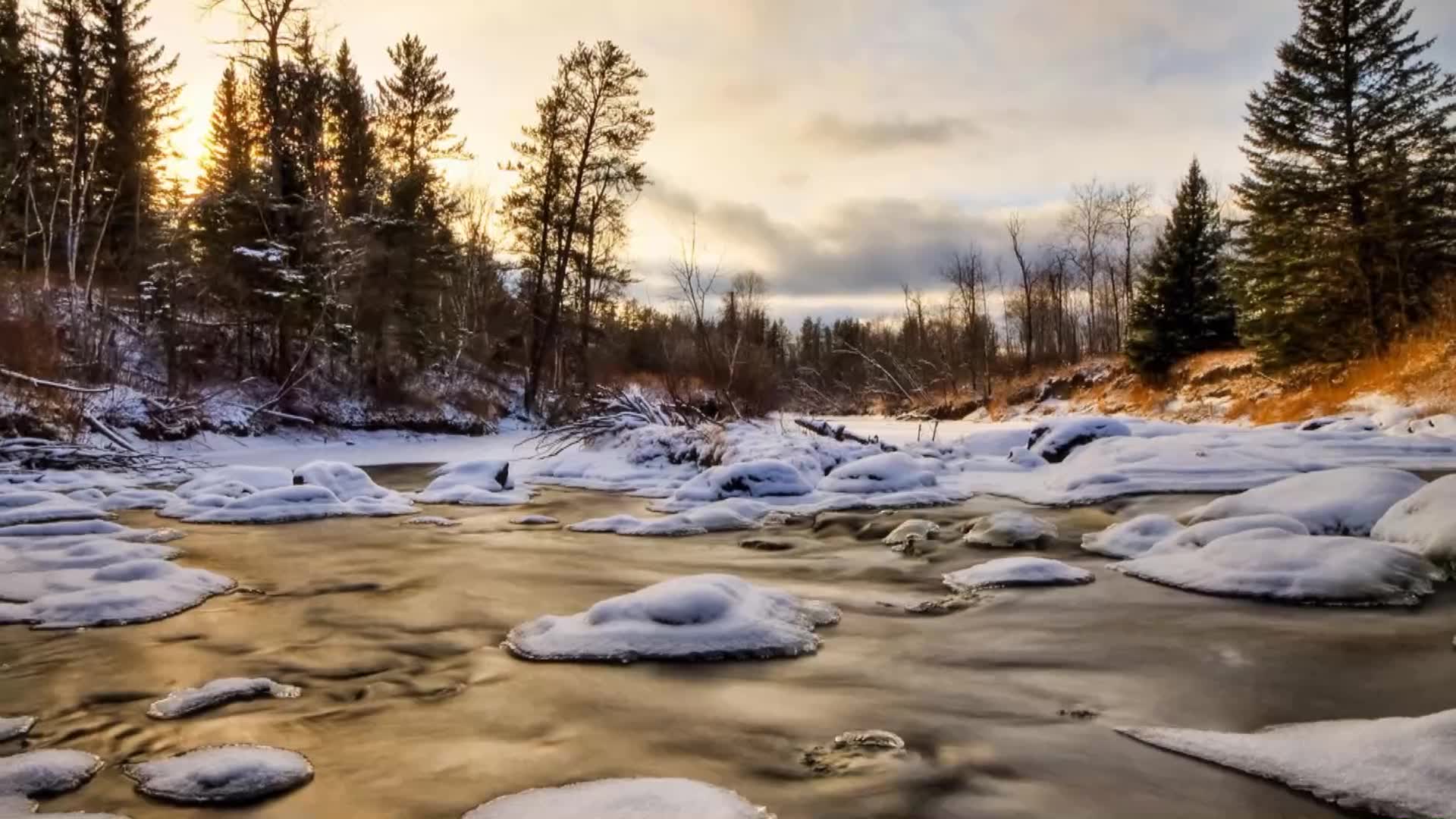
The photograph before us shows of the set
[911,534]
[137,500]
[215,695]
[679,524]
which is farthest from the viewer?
[137,500]

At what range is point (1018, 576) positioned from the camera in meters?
5.58

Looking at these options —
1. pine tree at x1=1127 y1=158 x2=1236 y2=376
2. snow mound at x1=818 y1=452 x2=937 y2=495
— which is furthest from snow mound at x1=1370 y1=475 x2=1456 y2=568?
pine tree at x1=1127 y1=158 x2=1236 y2=376

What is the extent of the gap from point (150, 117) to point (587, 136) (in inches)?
486

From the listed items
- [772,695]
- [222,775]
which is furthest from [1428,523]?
[222,775]

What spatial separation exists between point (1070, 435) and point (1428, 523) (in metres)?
6.75

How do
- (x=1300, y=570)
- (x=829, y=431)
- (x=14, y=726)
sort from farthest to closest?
(x=829, y=431)
(x=1300, y=570)
(x=14, y=726)

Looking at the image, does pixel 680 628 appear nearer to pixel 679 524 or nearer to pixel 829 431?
pixel 679 524

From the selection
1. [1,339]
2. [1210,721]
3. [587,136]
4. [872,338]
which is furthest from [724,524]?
[872,338]

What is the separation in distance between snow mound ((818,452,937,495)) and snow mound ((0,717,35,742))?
818cm

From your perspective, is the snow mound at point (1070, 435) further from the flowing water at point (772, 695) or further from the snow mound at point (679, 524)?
the flowing water at point (772, 695)

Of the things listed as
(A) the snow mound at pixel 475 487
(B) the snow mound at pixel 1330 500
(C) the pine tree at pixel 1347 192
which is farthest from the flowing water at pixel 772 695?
(C) the pine tree at pixel 1347 192

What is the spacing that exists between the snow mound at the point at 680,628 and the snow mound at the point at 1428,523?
145 inches

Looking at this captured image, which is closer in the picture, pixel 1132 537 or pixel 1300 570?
pixel 1300 570

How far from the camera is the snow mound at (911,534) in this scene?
7168 mm
